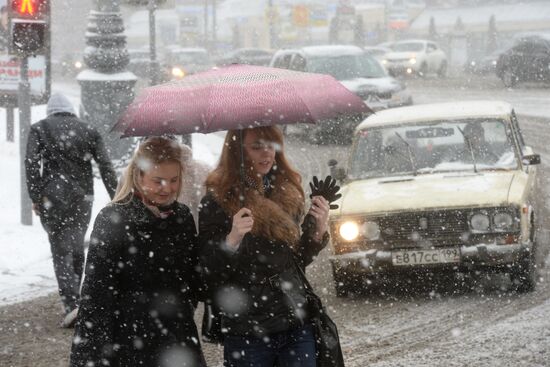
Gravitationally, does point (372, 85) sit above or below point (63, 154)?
below

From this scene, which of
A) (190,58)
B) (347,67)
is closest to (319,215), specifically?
(347,67)

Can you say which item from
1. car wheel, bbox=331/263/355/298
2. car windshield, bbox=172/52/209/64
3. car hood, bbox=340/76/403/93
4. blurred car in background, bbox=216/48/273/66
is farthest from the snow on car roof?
car windshield, bbox=172/52/209/64

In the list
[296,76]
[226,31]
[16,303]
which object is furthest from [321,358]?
[226,31]

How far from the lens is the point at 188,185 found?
456 cm

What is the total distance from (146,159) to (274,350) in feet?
2.82

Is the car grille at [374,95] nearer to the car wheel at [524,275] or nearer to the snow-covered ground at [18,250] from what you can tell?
the snow-covered ground at [18,250]

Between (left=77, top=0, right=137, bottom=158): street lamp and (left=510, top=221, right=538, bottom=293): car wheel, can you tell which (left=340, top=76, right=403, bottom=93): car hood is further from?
(left=510, top=221, right=538, bottom=293): car wheel

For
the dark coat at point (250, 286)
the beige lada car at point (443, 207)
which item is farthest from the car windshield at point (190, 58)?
the dark coat at point (250, 286)

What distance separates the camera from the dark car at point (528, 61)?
3591cm

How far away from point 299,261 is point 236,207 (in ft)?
1.26

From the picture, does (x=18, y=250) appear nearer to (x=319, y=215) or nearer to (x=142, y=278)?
(x=319, y=215)

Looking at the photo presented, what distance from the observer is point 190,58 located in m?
53.0

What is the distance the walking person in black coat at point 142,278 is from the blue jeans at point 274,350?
17 cm

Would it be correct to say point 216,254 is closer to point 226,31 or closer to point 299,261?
point 299,261
